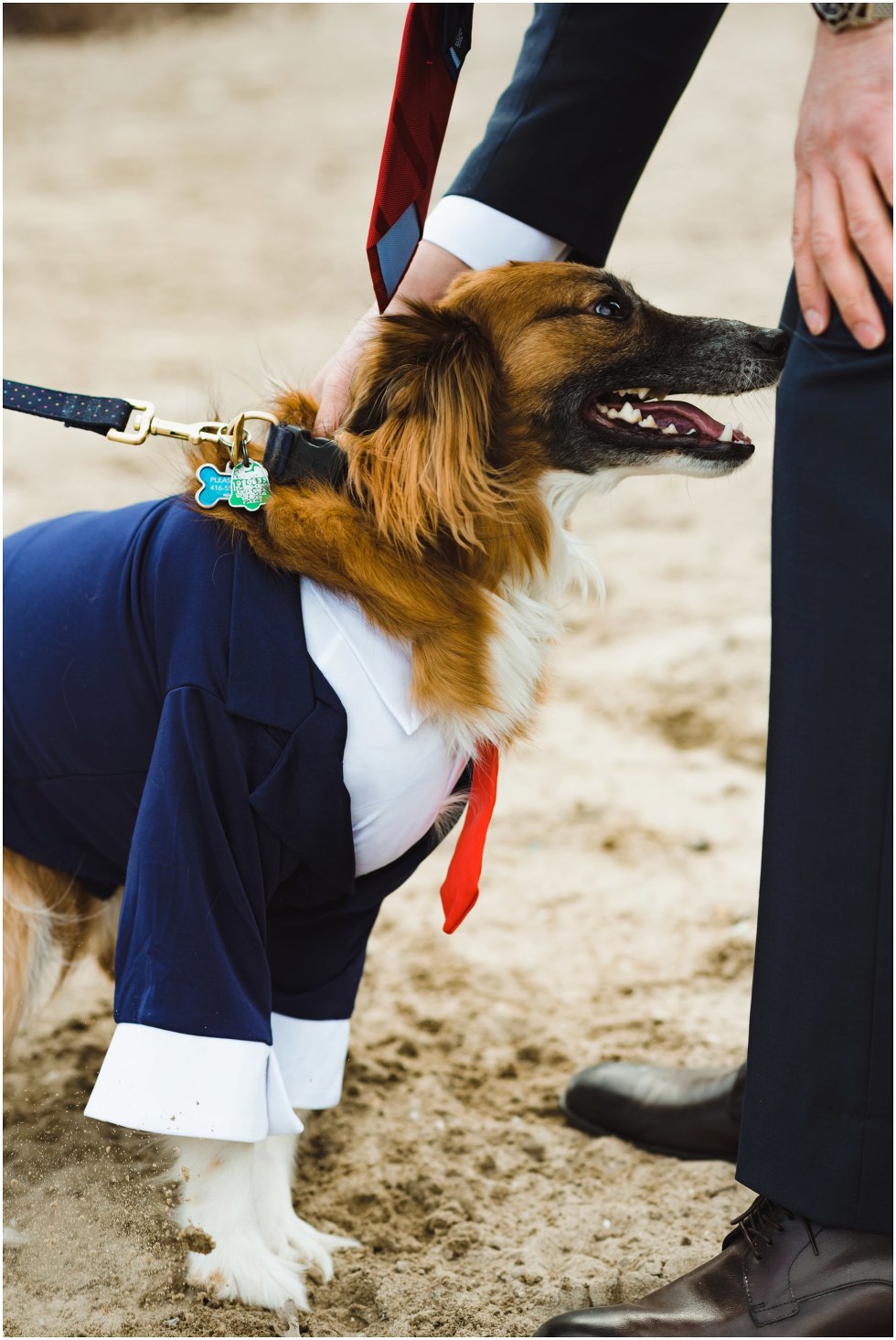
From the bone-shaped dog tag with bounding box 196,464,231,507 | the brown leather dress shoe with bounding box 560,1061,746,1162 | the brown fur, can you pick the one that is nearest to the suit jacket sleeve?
the brown fur

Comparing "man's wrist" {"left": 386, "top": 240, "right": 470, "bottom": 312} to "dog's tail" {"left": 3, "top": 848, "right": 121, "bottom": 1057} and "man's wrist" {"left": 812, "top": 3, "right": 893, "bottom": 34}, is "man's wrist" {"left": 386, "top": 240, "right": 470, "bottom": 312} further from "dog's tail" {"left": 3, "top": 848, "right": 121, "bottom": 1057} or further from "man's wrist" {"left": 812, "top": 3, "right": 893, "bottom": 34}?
"dog's tail" {"left": 3, "top": 848, "right": 121, "bottom": 1057}

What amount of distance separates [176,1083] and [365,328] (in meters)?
1.31

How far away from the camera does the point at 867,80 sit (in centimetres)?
157

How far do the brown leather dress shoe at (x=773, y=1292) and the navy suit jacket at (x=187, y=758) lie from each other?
0.70 meters

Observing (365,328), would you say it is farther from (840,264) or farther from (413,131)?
(840,264)

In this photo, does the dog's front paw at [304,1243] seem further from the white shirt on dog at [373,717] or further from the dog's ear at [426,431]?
the dog's ear at [426,431]

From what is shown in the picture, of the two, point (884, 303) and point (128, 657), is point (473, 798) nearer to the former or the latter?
point (128, 657)

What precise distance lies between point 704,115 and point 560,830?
35.6 feet

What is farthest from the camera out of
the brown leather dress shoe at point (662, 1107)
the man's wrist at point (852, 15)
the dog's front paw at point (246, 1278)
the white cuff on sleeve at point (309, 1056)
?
the brown leather dress shoe at point (662, 1107)

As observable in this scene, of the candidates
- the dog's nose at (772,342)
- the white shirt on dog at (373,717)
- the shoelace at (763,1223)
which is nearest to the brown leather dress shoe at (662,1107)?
the shoelace at (763,1223)

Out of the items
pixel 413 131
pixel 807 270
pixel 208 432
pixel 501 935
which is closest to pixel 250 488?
pixel 208 432

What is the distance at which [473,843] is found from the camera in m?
2.23

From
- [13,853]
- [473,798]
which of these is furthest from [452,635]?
[13,853]

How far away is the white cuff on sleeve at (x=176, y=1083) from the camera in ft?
6.40
